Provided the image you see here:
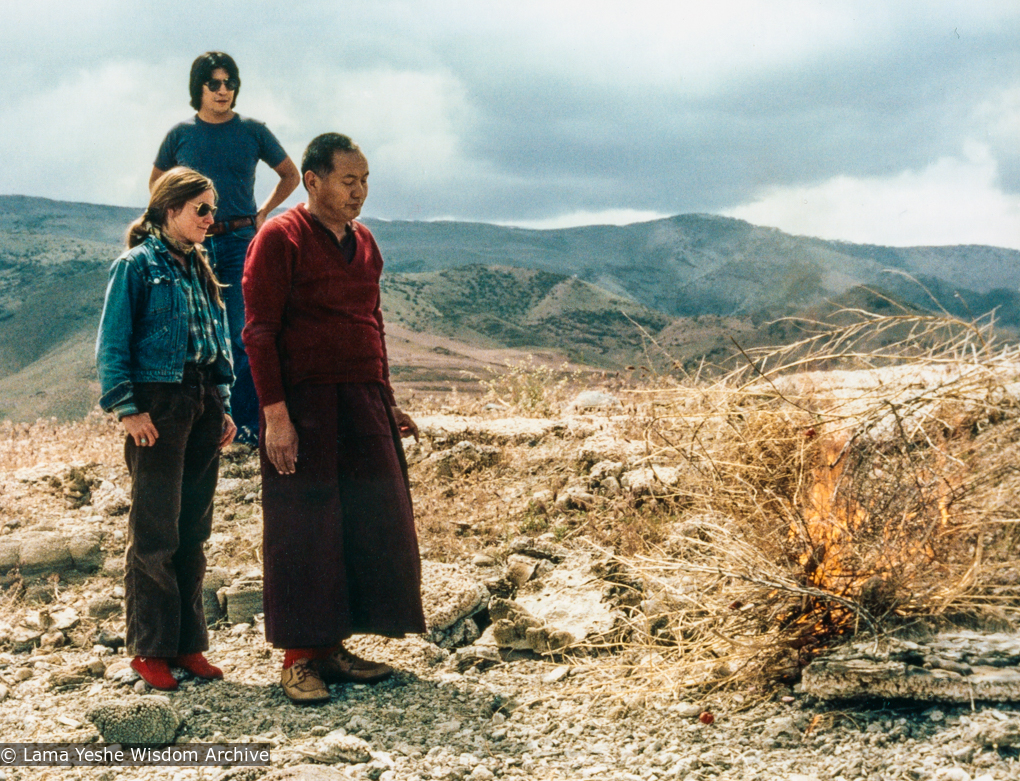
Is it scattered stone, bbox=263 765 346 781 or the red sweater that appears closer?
scattered stone, bbox=263 765 346 781

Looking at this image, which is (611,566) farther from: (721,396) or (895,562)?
(895,562)

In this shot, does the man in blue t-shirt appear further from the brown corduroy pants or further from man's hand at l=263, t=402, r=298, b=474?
man's hand at l=263, t=402, r=298, b=474

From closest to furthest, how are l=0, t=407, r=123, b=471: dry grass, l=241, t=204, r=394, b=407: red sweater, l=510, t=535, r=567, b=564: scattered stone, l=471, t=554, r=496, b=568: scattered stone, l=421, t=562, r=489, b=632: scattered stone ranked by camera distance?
l=241, t=204, r=394, b=407: red sweater → l=421, t=562, r=489, b=632: scattered stone → l=510, t=535, r=567, b=564: scattered stone → l=471, t=554, r=496, b=568: scattered stone → l=0, t=407, r=123, b=471: dry grass

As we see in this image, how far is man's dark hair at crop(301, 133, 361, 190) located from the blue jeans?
2.26 metres

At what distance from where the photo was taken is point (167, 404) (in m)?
3.34

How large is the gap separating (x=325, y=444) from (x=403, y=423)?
425 mm

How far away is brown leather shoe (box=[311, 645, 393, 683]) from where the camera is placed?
11.5 ft

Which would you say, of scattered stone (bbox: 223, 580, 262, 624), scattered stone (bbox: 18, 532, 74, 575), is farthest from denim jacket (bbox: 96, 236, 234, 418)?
scattered stone (bbox: 18, 532, 74, 575)

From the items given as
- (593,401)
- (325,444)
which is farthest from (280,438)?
(593,401)

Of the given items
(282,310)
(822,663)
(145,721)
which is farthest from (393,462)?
(822,663)

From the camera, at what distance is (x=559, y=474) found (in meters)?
5.74

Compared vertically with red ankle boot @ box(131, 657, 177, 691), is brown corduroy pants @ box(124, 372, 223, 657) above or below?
above

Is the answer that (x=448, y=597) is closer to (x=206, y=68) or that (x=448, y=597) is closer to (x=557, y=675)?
(x=557, y=675)

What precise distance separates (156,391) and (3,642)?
1763 mm
